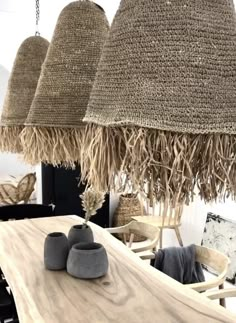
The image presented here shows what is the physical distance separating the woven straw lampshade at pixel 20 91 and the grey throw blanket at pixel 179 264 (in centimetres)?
135

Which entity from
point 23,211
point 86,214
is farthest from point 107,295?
point 23,211

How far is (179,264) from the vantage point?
219cm

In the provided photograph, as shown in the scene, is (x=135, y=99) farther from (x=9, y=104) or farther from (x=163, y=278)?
(x=163, y=278)

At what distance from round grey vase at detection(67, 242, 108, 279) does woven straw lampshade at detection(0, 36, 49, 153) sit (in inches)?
31.4

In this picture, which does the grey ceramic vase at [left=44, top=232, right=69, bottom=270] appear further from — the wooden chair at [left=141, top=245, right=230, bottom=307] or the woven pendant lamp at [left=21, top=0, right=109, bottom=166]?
the woven pendant lamp at [left=21, top=0, right=109, bottom=166]

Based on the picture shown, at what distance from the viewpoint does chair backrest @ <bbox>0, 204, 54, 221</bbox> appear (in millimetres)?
2945

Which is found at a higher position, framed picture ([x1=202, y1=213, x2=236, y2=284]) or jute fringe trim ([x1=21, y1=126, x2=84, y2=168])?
jute fringe trim ([x1=21, y1=126, x2=84, y2=168])

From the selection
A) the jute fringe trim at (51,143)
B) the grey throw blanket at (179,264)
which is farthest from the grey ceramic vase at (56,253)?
the jute fringe trim at (51,143)

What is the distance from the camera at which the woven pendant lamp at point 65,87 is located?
2.70ft

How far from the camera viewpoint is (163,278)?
1824 mm

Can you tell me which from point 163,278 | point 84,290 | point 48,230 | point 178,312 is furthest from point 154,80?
point 48,230

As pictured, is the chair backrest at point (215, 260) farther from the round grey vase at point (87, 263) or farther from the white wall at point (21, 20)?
the white wall at point (21, 20)

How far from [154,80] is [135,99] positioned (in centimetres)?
3

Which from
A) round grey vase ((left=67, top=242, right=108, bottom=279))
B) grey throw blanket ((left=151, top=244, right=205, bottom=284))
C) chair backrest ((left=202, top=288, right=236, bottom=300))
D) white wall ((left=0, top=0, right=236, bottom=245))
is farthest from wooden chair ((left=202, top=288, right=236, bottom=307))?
white wall ((left=0, top=0, right=236, bottom=245))
